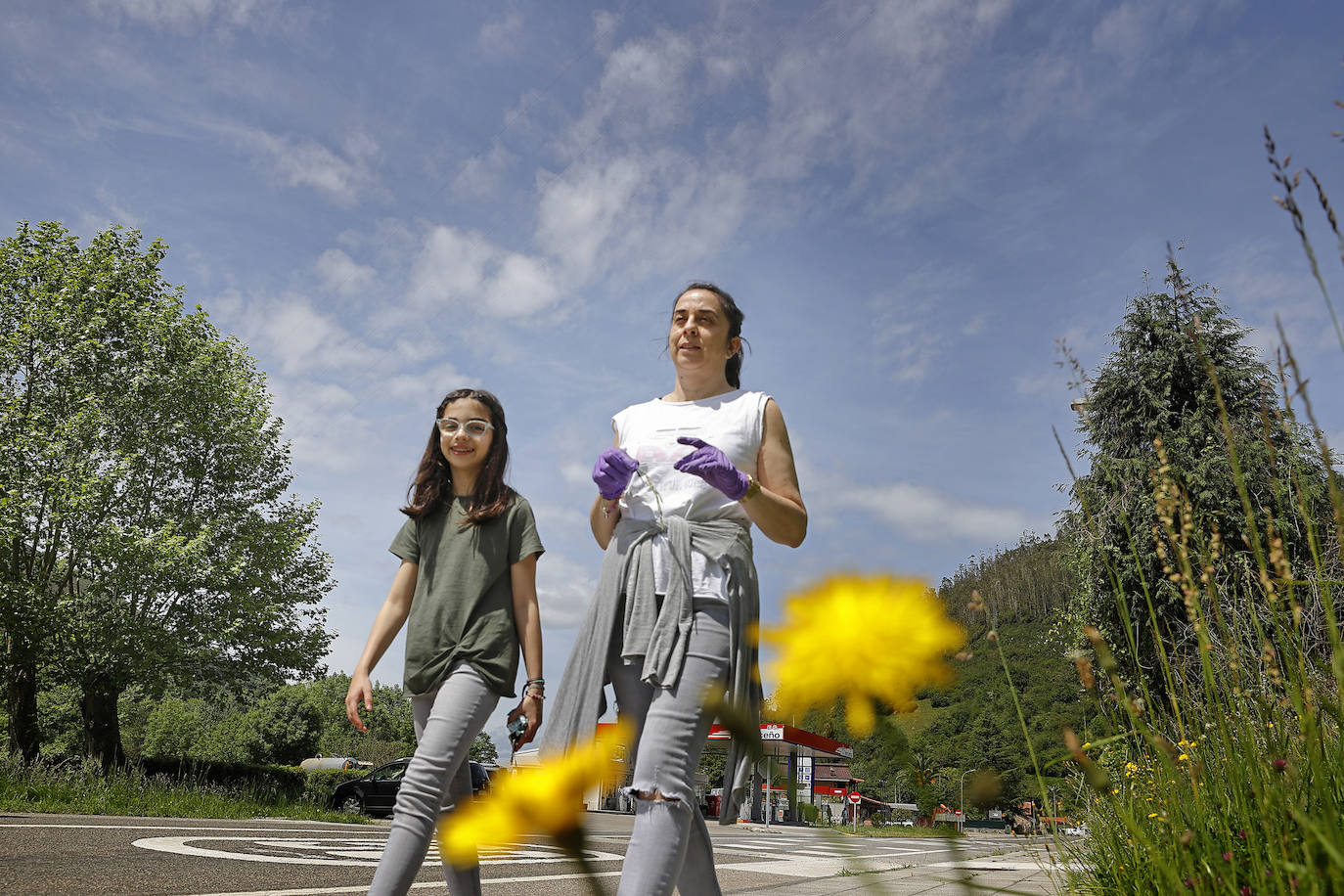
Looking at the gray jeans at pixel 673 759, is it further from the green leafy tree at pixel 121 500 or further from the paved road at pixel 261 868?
the green leafy tree at pixel 121 500

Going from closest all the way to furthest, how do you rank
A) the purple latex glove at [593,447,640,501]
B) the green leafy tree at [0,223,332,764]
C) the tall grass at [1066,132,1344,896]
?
the tall grass at [1066,132,1344,896]
the purple latex glove at [593,447,640,501]
the green leafy tree at [0,223,332,764]

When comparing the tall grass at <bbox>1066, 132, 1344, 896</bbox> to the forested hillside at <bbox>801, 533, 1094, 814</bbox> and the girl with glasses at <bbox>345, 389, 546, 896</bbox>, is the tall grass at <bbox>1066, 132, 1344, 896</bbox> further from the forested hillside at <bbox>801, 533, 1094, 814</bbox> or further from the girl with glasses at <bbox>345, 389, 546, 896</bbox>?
the girl with glasses at <bbox>345, 389, 546, 896</bbox>

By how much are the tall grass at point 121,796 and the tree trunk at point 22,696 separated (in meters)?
4.04

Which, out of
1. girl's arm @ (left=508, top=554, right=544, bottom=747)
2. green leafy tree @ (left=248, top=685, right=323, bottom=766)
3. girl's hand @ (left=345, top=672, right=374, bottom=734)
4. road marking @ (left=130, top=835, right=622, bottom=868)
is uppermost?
green leafy tree @ (left=248, top=685, right=323, bottom=766)

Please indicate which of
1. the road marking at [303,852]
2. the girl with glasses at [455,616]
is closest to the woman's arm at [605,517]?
the girl with glasses at [455,616]

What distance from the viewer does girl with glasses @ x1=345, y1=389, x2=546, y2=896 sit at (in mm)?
2377

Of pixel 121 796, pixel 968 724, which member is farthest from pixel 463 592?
pixel 121 796

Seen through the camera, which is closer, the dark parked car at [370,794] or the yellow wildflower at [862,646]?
the yellow wildflower at [862,646]

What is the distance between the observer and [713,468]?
6.55ft

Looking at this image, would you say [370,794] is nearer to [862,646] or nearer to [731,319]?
[731,319]

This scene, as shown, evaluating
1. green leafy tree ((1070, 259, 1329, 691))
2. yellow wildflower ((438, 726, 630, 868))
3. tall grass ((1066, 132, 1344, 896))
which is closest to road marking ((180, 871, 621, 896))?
tall grass ((1066, 132, 1344, 896))

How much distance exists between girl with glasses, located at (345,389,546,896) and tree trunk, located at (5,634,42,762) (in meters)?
17.1

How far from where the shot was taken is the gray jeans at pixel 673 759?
1.87m

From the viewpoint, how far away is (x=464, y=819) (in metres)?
0.90
